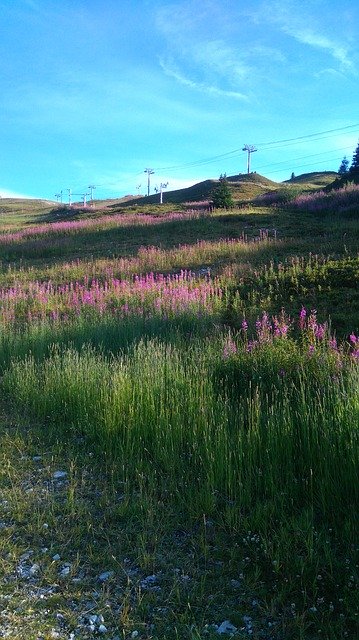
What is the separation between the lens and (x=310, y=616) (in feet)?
7.91

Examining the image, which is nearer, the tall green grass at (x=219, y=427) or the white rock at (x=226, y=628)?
the white rock at (x=226, y=628)

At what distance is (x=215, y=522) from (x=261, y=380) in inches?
84.8

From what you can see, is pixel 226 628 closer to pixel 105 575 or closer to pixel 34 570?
pixel 105 575

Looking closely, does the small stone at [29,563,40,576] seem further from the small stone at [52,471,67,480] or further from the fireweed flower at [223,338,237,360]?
the fireweed flower at [223,338,237,360]

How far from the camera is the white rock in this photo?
7.73ft

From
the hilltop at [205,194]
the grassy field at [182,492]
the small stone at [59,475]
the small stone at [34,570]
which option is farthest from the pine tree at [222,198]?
the small stone at [34,570]

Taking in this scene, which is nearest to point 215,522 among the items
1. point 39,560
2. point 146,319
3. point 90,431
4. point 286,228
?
point 39,560

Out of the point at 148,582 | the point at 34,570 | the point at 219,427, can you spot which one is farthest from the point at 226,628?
the point at 219,427

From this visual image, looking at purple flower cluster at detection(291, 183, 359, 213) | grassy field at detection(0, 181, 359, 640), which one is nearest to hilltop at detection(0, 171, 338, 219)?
purple flower cluster at detection(291, 183, 359, 213)

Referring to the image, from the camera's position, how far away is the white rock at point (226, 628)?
2.36 m

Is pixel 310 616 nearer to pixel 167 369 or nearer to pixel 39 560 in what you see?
pixel 39 560

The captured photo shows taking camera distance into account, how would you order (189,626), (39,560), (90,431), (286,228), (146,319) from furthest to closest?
1. (286,228)
2. (146,319)
3. (90,431)
4. (39,560)
5. (189,626)

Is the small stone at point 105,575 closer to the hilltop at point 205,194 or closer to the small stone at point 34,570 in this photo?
the small stone at point 34,570

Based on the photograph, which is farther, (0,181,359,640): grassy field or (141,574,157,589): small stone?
(141,574,157,589): small stone
